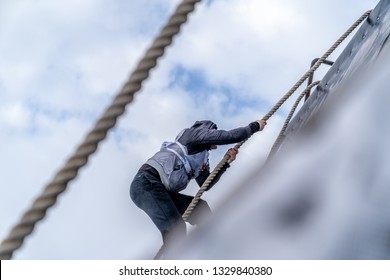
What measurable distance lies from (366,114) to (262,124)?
3.04ft

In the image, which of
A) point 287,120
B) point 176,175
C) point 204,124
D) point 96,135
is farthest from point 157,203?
point 96,135

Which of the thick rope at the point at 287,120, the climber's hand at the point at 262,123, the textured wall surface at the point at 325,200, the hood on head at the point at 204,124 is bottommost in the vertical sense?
the textured wall surface at the point at 325,200

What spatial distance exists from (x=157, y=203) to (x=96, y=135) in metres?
1.32

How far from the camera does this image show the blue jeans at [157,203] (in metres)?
2.14

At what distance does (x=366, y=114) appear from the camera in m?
1.55

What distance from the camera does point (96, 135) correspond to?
33.7 inches

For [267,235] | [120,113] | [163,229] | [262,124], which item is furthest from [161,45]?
[262,124]

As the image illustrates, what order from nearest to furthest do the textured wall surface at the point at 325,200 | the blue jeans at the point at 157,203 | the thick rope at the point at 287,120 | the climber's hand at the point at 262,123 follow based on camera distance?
the textured wall surface at the point at 325,200
the blue jeans at the point at 157,203
the climber's hand at the point at 262,123
the thick rope at the point at 287,120

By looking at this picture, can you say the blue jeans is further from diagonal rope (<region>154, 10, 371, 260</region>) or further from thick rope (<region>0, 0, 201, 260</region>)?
thick rope (<region>0, 0, 201, 260</region>)

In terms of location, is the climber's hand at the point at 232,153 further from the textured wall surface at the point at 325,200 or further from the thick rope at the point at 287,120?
the textured wall surface at the point at 325,200

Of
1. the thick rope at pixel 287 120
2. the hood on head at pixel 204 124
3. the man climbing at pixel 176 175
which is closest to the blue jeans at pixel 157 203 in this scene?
the man climbing at pixel 176 175

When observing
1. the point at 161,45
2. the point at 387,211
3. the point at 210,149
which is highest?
the point at 210,149

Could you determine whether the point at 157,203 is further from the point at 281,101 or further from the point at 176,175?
the point at 281,101
